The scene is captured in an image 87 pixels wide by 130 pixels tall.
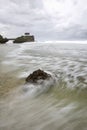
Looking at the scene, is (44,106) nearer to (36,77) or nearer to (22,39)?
(36,77)

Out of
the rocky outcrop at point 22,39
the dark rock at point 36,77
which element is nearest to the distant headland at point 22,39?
the rocky outcrop at point 22,39

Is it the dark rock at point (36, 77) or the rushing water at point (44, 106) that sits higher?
the dark rock at point (36, 77)

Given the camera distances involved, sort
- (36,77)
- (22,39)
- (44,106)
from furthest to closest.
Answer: (22,39)
(36,77)
(44,106)

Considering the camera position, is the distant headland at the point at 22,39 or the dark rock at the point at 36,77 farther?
the distant headland at the point at 22,39

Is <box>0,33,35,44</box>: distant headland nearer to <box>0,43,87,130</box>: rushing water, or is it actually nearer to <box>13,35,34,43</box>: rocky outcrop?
<box>13,35,34,43</box>: rocky outcrop

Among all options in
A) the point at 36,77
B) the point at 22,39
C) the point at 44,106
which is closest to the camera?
the point at 44,106

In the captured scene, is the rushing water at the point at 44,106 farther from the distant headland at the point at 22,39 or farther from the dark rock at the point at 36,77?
the distant headland at the point at 22,39

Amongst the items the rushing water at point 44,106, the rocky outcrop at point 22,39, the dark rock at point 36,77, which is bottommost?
the rushing water at point 44,106

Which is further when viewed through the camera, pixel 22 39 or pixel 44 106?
pixel 22 39

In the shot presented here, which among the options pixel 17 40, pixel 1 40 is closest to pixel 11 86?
pixel 1 40

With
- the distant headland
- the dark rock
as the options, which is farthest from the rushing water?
the distant headland

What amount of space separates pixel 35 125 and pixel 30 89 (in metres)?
2.20

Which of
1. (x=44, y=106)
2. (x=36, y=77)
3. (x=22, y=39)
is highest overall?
(x=22, y=39)

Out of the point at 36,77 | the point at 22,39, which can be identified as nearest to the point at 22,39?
the point at 22,39
